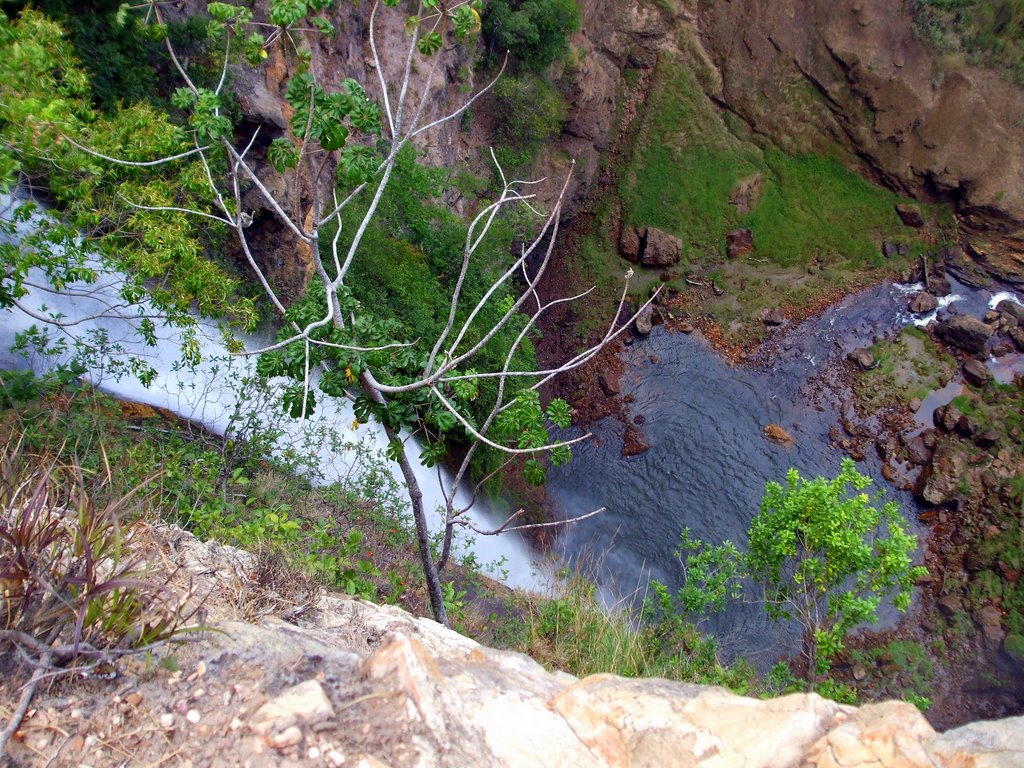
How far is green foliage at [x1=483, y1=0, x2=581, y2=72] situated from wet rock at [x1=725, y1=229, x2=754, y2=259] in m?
7.26

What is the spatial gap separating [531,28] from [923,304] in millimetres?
13150

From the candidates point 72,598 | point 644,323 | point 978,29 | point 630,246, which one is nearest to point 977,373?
point 644,323

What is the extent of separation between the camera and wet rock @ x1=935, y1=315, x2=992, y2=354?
16578mm

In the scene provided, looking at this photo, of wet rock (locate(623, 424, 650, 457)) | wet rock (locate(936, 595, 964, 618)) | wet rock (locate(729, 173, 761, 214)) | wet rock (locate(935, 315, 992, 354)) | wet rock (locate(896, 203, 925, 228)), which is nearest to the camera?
wet rock (locate(936, 595, 964, 618))

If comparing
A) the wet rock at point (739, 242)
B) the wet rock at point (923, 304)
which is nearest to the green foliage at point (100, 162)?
the wet rock at point (739, 242)

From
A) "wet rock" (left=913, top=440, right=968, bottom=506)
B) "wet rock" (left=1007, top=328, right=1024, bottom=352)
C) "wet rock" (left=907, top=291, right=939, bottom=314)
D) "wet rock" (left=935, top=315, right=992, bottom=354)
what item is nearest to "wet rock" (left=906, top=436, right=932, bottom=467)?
"wet rock" (left=913, top=440, right=968, bottom=506)

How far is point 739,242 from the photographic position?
18797 mm

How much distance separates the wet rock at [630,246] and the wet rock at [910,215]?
796 cm

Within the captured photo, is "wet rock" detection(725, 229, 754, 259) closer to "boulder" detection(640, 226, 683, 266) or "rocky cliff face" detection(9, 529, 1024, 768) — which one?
"boulder" detection(640, 226, 683, 266)

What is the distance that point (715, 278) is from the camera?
18.4 meters

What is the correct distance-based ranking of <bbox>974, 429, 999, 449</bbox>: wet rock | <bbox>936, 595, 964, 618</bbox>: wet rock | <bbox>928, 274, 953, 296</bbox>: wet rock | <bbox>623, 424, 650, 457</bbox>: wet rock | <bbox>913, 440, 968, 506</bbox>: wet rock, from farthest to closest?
<bbox>928, 274, 953, 296</bbox>: wet rock
<bbox>623, 424, 650, 457</bbox>: wet rock
<bbox>974, 429, 999, 449</bbox>: wet rock
<bbox>913, 440, 968, 506</bbox>: wet rock
<bbox>936, 595, 964, 618</bbox>: wet rock

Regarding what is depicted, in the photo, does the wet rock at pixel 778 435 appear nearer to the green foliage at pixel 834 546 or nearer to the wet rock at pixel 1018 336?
the wet rock at pixel 1018 336

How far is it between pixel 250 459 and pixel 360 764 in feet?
20.7

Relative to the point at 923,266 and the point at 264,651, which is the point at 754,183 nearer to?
the point at 923,266
